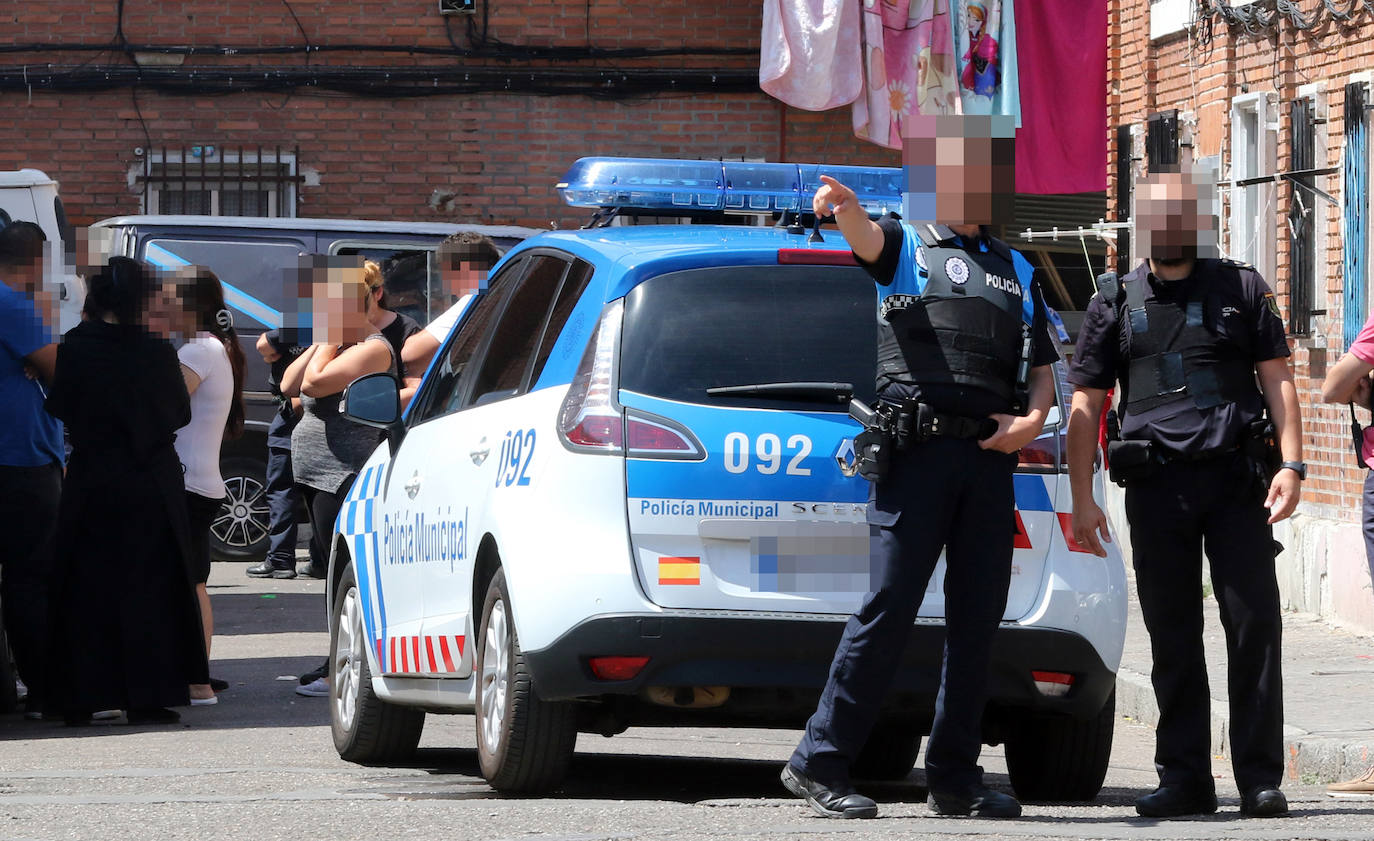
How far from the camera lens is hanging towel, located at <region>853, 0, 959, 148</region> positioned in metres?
19.9

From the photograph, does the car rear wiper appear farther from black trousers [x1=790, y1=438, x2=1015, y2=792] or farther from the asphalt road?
the asphalt road

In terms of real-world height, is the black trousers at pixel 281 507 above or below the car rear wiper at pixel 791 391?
below

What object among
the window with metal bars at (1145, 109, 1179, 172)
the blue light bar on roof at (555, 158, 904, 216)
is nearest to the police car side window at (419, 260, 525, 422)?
the blue light bar on roof at (555, 158, 904, 216)

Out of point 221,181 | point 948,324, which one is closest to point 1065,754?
point 948,324

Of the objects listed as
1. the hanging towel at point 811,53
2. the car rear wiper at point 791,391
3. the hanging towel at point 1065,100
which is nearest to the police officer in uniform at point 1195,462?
the car rear wiper at point 791,391

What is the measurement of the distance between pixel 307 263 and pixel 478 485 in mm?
3732

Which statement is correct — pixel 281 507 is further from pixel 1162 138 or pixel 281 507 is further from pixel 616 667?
pixel 616 667

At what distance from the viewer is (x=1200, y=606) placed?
596cm

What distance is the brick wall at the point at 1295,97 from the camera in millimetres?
12547

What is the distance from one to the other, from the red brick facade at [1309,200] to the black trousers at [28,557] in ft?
18.7

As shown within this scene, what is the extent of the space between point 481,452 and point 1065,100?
45.5 ft

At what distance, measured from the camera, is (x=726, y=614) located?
5578 millimetres

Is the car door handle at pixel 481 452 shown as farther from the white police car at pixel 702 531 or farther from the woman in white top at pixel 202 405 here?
the woman in white top at pixel 202 405

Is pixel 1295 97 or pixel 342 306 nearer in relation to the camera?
pixel 342 306
